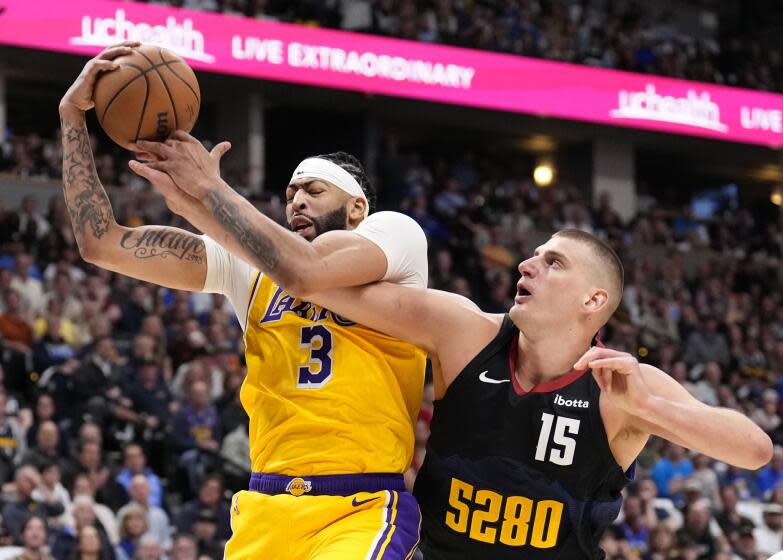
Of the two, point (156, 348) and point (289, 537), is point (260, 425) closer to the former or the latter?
point (289, 537)

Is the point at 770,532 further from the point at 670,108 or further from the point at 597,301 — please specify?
the point at 597,301

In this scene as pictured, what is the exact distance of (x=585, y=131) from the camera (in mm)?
20500

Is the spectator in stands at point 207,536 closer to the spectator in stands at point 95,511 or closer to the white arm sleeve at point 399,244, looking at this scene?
the spectator in stands at point 95,511

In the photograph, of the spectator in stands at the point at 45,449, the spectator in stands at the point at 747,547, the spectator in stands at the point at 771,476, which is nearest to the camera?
the spectator in stands at the point at 45,449

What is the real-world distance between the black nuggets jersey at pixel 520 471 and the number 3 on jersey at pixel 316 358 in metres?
0.43

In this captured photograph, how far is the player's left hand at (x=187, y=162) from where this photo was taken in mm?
3447

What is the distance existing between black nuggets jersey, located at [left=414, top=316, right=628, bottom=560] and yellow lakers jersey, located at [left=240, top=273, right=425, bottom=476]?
6.8 inches

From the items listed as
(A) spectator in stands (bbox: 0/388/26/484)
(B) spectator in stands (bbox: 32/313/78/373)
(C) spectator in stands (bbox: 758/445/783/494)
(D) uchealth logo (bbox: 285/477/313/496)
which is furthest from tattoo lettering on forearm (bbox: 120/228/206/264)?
(C) spectator in stands (bbox: 758/445/783/494)

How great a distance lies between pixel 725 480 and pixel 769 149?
10.9 m

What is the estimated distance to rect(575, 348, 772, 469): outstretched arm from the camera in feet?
10.6

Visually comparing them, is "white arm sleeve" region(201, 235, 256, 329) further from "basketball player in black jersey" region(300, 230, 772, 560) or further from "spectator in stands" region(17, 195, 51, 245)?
"spectator in stands" region(17, 195, 51, 245)

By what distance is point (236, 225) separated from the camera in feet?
11.3

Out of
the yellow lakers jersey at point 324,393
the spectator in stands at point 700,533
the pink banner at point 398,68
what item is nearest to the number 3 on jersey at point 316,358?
the yellow lakers jersey at point 324,393

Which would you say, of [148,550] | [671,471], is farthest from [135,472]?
[671,471]
